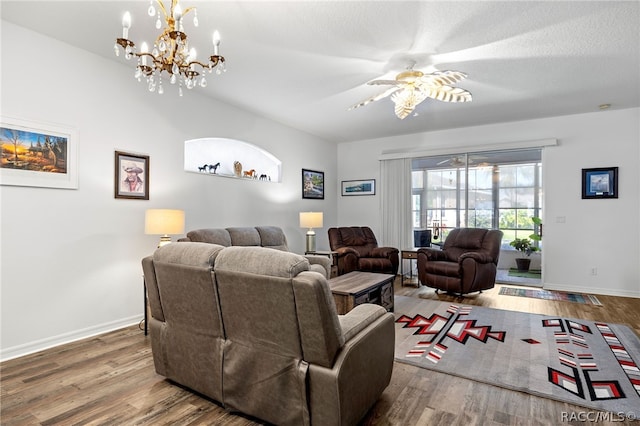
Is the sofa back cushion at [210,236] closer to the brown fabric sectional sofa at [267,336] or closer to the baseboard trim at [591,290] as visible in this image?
the brown fabric sectional sofa at [267,336]

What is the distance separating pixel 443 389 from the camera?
223 centimetres

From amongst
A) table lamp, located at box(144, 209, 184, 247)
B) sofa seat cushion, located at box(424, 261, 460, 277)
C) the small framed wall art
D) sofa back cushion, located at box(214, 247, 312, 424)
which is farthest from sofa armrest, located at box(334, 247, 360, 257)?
sofa back cushion, located at box(214, 247, 312, 424)

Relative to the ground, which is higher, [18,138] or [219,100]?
→ [219,100]

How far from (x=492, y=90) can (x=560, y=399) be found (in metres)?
3.46

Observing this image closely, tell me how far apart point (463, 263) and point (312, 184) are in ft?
10.3

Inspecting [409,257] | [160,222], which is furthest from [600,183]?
[160,222]

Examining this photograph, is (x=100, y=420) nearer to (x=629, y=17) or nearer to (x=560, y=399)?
(x=560, y=399)

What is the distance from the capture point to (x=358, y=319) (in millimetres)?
1835

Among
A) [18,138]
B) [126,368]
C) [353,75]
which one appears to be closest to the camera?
[126,368]

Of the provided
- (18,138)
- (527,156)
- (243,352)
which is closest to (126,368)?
(243,352)

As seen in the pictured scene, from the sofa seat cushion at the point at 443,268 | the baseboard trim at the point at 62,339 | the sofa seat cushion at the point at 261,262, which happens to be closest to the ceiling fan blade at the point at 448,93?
the sofa seat cushion at the point at 443,268

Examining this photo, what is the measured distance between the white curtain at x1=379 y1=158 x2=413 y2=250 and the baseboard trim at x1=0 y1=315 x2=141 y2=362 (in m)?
4.65

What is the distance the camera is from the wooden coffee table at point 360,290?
3236 millimetres

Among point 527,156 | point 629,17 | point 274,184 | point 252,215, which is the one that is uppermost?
point 629,17
